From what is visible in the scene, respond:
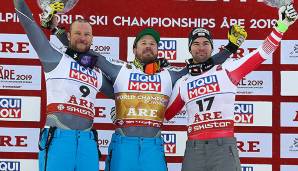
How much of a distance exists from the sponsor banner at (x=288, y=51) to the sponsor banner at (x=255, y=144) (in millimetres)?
809

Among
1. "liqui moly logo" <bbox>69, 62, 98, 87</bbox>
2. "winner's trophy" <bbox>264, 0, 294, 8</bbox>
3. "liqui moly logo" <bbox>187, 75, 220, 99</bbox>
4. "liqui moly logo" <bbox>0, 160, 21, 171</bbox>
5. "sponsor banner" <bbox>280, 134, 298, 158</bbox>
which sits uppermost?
"winner's trophy" <bbox>264, 0, 294, 8</bbox>

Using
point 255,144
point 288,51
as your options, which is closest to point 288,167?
point 255,144

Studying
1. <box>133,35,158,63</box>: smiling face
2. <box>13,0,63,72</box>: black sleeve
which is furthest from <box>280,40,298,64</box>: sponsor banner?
<box>13,0,63,72</box>: black sleeve

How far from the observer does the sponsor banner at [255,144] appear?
5.15 m

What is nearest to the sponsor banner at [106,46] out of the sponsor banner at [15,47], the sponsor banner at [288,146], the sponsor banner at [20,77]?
the sponsor banner at [15,47]

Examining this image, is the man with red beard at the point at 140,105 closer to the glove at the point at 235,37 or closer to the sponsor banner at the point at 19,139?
the glove at the point at 235,37

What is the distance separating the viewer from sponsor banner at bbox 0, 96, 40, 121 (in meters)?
5.11

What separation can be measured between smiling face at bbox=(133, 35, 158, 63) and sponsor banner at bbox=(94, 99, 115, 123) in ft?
3.51

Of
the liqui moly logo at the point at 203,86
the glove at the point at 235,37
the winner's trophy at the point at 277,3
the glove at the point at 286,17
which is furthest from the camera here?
the winner's trophy at the point at 277,3

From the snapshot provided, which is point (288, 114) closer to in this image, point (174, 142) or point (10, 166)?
point (174, 142)

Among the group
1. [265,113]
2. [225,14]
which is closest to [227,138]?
[265,113]

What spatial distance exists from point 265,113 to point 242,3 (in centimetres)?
120

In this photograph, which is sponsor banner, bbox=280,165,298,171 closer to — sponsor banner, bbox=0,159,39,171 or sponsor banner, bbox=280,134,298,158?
sponsor banner, bbox=280,134,298,158

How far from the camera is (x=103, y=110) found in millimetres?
5164
